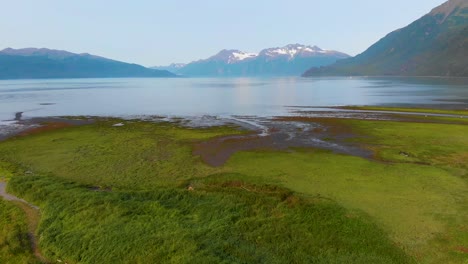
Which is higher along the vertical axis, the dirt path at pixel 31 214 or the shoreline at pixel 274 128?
the shoreline at pixel 274 128

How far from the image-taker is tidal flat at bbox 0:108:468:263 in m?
21.8

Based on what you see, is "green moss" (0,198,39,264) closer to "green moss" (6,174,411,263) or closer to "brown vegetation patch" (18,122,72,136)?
"green moss" (6,174,411,263)

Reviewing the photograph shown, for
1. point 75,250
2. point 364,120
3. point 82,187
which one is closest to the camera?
point 75,250

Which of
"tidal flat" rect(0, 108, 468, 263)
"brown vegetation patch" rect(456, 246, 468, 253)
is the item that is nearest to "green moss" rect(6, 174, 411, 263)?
"tidal flat" rect(0, 108, 468, 263)

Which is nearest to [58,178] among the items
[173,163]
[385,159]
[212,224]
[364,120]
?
[173,163]

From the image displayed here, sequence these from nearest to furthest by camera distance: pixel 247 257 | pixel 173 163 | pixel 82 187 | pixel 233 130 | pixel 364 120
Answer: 1. pixel 247 257
2. pixel 82 187
3. pixel 173 163
4. pixel 233 130
5. pixel 364 120

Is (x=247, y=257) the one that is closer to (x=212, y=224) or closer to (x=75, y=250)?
(x=212, y=224)

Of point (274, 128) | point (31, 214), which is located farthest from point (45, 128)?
point (31, 214)

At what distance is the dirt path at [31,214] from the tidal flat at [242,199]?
11.5 inches

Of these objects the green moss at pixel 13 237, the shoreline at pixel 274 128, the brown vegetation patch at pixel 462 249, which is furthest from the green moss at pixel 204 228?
the shoreline at pixel 274 128

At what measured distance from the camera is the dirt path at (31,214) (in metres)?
23.1

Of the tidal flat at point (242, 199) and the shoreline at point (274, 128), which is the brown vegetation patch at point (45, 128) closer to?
the shoreline at point (274, 128)

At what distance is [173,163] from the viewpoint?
4134 cm

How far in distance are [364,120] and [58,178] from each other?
200ft
